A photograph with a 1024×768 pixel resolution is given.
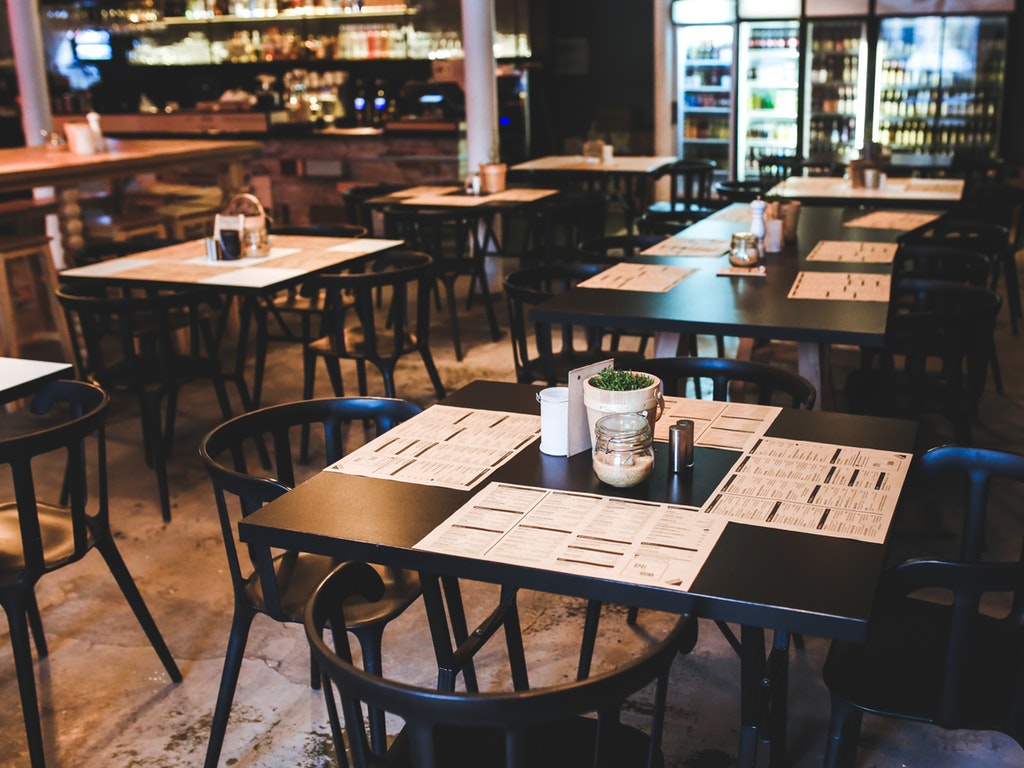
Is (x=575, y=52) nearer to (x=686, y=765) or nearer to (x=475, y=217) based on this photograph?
(x=475, y=217)

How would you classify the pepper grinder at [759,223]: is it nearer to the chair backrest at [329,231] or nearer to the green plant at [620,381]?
the chair backrest at [329,231]

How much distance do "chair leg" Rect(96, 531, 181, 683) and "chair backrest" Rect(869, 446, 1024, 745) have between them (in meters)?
1.73

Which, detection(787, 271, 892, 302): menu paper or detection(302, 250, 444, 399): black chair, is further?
detection(302, 250, 444, 399): black chair

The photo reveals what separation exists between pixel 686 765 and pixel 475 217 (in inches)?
151

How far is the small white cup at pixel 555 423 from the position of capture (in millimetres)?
2008

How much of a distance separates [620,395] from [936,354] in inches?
81.5

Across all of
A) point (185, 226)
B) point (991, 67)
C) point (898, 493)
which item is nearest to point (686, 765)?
point (898, 493)

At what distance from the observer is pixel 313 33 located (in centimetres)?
1070

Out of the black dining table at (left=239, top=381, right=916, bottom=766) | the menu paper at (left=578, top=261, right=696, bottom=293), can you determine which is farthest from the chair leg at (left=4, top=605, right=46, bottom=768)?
the menu paper at (left=578, top=261, right=696, bottom=293)

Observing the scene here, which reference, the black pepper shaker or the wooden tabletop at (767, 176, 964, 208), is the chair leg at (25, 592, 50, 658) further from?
the wooden tabletop at (767, 176, 964, 208)

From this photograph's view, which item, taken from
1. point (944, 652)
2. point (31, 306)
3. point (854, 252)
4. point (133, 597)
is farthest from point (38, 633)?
point (31, 306)

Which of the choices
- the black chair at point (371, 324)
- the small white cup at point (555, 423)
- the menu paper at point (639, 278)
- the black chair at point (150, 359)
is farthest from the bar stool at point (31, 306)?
the small white cup at point (555, 423)

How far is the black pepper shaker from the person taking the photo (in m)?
1.92

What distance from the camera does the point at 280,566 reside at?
7.59 ft
